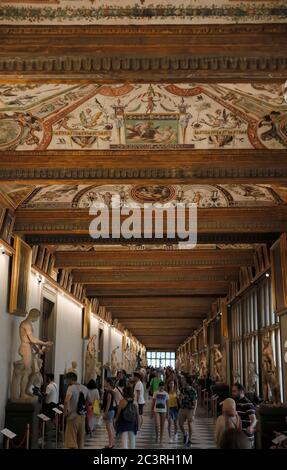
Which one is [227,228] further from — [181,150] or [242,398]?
[242,398]

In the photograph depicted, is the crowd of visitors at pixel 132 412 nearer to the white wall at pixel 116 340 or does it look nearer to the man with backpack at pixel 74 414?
the man with backpack at pixel 74 414

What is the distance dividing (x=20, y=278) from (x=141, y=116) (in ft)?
18.5

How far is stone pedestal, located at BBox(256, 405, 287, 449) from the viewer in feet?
38.0

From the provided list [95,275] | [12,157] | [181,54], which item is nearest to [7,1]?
[181,54]

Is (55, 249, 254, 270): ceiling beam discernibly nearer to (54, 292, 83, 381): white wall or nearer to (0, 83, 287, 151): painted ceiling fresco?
(54, 292, 83, 381): white wall

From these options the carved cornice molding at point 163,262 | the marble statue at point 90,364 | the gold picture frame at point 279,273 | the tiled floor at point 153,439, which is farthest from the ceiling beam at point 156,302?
the gold picture frame at point 279,273

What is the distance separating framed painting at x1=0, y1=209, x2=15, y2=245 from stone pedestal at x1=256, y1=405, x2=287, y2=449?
245 inches

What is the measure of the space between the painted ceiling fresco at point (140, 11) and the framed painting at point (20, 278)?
23.7 feet

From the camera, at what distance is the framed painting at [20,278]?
12.3 meters

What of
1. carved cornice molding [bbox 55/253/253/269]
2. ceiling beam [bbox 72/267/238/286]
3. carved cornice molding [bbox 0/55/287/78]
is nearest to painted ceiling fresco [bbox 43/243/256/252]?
carved cornice molding [bbox 55/253/253/269]

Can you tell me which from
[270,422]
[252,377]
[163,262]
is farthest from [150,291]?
[270,422]

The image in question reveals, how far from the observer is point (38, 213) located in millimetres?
12578

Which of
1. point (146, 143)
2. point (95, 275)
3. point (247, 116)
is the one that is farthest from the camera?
point (95, 275)

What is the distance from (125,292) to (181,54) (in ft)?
60.8
